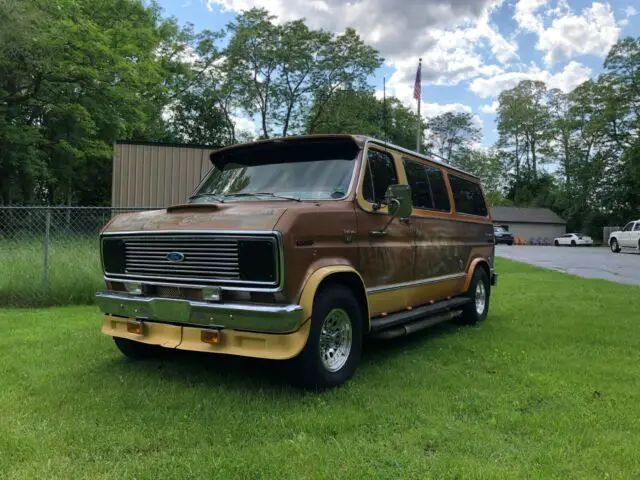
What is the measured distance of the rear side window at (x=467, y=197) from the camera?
7.30m

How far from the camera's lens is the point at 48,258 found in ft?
28.7

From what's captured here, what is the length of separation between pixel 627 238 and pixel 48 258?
103 ft

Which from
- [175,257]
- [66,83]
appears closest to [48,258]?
[175,257]

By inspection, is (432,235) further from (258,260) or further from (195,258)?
(195,258)

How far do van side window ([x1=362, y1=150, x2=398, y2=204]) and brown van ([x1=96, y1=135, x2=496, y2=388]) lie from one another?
A: 0.02m

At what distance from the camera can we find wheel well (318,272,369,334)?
446cm

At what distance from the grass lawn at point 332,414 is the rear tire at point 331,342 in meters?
0.14

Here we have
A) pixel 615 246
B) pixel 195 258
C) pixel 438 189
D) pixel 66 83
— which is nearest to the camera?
pixel 195 258

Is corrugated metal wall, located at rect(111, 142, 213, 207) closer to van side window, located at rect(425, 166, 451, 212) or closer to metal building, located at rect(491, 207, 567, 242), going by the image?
van side window, located at rect(425, 166, 451, 212)

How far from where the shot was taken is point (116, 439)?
3.42 m

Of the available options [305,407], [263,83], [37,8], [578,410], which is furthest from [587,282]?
[263,83]

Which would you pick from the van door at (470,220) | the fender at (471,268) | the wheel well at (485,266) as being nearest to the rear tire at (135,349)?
the van door at (470,220)

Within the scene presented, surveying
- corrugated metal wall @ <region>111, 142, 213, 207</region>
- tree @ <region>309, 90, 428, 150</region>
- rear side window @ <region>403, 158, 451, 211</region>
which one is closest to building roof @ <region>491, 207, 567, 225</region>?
tree @ <region>309, 90, 428, 150</region>

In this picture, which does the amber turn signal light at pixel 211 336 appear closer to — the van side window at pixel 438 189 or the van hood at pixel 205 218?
the van hood at pixel 205 218
